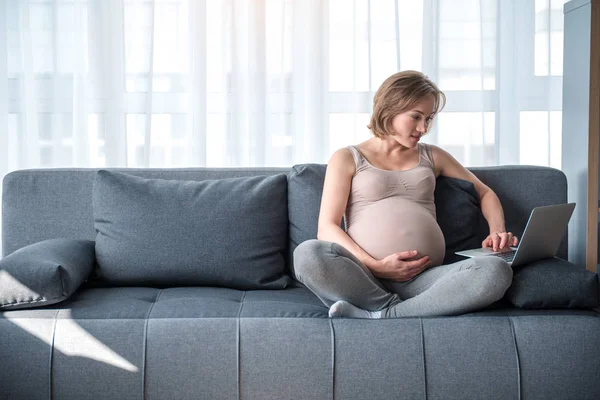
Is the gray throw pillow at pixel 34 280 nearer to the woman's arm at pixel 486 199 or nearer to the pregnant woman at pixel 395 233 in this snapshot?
the pregnant woman at pixel 395 233

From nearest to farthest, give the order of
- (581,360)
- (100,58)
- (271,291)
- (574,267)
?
(581,360), (574,267), (271,291), (100,58)

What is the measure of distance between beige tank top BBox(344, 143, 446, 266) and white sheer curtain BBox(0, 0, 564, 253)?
2.89 ft

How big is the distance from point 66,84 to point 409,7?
1571mm

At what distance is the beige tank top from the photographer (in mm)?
2402

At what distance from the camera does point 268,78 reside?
3418mm

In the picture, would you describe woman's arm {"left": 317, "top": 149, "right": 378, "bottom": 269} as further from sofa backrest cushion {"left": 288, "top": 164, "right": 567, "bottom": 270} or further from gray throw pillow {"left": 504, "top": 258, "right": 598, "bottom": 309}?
gray throw pillow {"left": 504, "top": 258, "right": 598, "bottom": 309}

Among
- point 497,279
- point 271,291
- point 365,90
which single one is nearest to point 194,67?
point 365,90

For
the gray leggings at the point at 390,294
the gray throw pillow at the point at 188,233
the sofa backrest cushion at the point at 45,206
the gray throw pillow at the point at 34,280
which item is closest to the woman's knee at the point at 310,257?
the gray leggings at the point at 390,294

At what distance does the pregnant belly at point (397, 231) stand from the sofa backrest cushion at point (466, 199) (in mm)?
159

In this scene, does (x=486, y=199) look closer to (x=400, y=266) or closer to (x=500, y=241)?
(x=500, y=241)

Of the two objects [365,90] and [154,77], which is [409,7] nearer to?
[365,90]

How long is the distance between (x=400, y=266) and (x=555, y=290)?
449 mm

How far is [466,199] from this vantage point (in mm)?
2631

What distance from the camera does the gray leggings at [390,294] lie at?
6.95 ft
